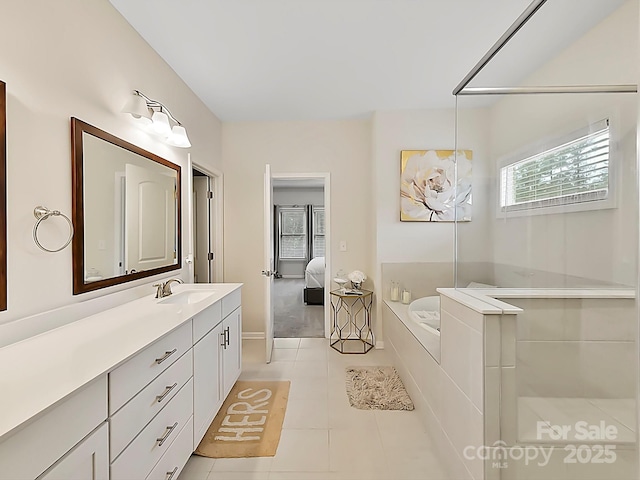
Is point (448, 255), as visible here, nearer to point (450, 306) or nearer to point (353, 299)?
point (353, 299)

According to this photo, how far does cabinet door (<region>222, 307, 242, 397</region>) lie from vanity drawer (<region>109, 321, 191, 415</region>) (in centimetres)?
68

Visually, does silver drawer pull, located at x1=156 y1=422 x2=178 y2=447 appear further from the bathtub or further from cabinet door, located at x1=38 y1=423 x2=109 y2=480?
the bathtub

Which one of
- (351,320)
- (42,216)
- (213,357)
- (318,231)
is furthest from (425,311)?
(318,231)

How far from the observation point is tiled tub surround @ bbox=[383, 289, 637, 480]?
3.83 ft

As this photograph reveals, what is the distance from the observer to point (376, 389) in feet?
8.69

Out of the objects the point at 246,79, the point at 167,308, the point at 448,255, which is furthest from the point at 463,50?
the point at 167,308

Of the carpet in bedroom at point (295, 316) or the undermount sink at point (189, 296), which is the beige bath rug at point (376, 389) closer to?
the carpet in bedroom at point (295, 316)

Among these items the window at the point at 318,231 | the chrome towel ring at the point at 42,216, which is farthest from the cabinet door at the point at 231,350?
the window at the point at 318,231

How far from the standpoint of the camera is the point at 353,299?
388 centimetres

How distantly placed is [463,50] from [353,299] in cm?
263

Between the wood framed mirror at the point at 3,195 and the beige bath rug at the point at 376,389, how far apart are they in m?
2.14

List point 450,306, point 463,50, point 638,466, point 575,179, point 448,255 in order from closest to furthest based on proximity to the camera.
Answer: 1. point 638,466
2. point 575,179
3. point 450,306
4. point 463,50
5. point 448,255

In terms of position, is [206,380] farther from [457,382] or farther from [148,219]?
[457,382]

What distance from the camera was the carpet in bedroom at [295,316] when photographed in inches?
166
